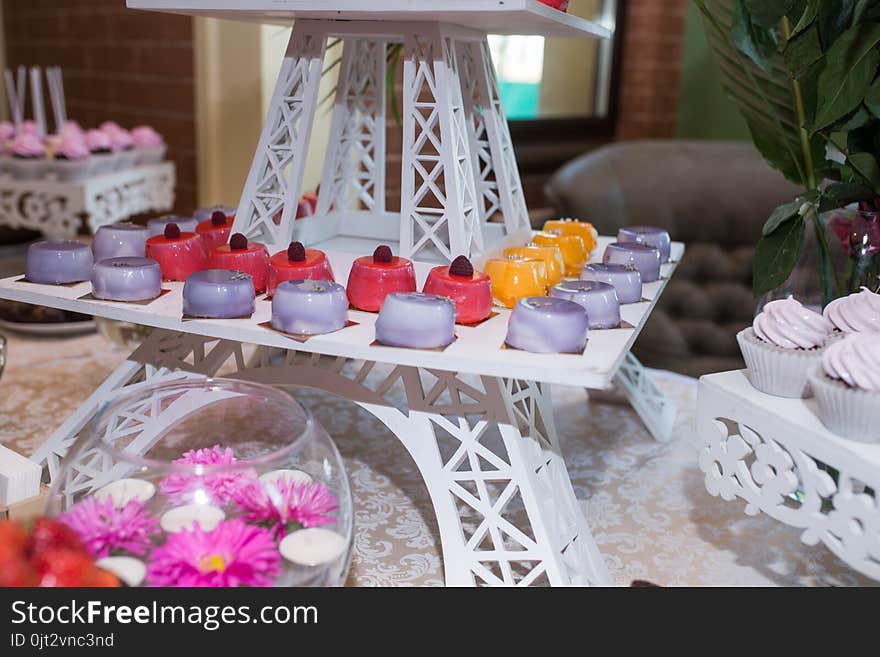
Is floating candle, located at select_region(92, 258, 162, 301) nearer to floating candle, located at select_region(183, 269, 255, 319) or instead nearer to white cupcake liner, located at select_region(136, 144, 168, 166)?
floating candle, located at select_region(183, 269, 255, 319)

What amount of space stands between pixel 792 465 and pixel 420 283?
39 cm

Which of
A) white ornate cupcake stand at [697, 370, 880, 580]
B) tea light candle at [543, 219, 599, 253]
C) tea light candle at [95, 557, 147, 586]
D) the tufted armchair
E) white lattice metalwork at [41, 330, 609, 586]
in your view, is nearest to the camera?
tea light candle at [95, 557, 147, 586]

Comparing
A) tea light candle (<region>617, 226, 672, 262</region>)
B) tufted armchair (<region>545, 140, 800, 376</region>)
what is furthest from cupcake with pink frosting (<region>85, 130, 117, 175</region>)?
tea light candle (<region>617, 226, 672, 262</region>)

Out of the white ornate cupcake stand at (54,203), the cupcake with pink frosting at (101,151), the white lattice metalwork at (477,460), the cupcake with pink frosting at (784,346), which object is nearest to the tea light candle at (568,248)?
the white lattice metalwork at (477,460)

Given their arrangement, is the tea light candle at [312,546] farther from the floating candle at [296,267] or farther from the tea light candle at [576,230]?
the tea light candle at [576,230]

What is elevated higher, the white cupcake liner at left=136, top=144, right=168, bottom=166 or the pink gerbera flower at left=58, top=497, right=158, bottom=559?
the white cupcake liner at left=136, top=144, right=168, bottom=166

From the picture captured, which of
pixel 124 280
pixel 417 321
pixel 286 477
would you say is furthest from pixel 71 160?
pixel 286 477

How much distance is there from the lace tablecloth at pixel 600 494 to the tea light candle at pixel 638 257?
0.79ft

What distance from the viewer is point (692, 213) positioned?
84.8 inches

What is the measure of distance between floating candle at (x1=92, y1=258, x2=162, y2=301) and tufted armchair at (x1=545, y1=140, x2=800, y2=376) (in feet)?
4.30

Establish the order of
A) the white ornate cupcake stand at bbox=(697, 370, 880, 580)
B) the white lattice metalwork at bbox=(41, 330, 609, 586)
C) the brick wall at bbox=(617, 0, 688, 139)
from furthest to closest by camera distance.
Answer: the brick wall at bbox=(617, 0, 688, 139) < the white lattice metalwork at bbox=(41, 330, 609, 586) < the white ornate cupcake stand at bbox=(697, 370, 880, 580)

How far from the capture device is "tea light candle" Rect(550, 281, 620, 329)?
82cm
